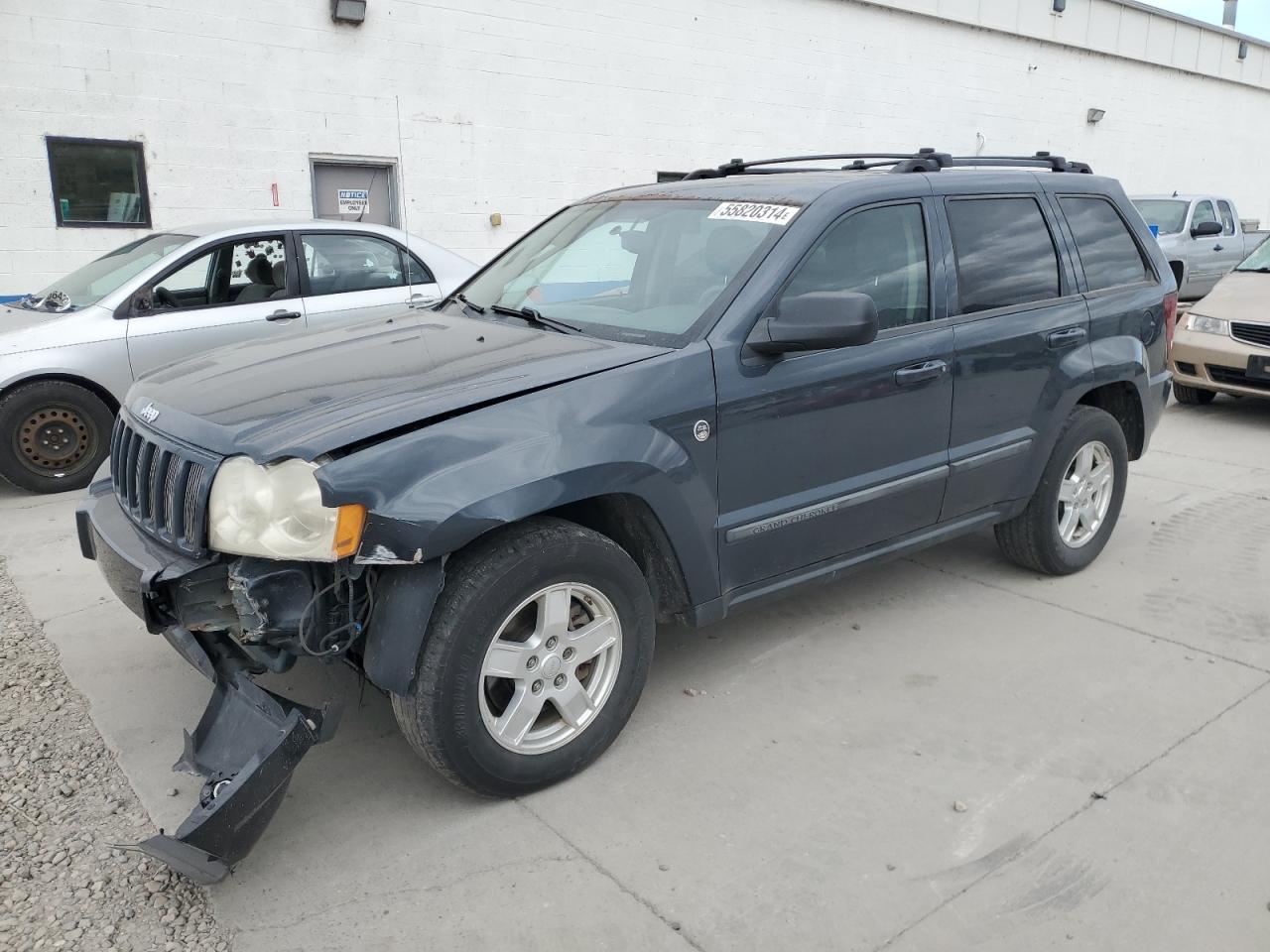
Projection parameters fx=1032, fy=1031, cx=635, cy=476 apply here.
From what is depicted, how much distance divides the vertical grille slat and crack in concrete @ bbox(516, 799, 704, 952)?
1212 millimetres

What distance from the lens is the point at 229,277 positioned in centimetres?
691

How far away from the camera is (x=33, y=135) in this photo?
870cm

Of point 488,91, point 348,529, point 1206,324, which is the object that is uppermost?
point 488,91

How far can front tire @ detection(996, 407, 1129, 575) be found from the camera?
459cm

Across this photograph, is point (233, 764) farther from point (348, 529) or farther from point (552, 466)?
point (552, 466)

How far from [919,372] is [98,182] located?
818cm

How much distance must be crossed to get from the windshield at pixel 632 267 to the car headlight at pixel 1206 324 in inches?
252

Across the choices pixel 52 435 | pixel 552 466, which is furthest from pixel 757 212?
pixel 52 435

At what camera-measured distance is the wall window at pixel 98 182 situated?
8.92 metres

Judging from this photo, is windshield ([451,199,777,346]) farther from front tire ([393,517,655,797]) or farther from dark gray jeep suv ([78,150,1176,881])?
front tire ([393,517,655,797])

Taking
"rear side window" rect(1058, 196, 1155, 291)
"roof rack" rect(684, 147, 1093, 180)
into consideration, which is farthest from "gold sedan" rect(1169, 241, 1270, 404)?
"roof rack" rect(684, 147, 1093, 180)

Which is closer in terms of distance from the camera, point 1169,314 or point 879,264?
point 879,264

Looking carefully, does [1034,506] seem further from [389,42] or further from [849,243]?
[389,42]

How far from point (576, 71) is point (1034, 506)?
893 cm
